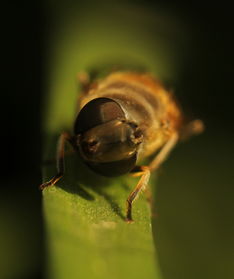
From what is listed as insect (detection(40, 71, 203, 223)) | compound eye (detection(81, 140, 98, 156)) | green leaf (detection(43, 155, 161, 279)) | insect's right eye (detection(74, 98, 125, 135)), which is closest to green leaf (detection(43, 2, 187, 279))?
green leaf (detection(43, 155, 161, 279))

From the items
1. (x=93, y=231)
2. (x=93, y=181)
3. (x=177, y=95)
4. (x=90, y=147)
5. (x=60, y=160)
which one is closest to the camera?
(x=93, y=231)

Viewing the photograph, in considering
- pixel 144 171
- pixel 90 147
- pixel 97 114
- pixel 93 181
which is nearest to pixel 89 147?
pixel 90 147

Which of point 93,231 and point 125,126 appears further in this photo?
point 125,126

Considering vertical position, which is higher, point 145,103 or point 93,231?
point 145,103

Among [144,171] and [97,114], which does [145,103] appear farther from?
[97,114]

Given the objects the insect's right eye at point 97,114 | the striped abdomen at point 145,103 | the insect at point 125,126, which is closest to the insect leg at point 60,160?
the insect at point 125,126

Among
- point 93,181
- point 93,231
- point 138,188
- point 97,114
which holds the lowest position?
point 93,231

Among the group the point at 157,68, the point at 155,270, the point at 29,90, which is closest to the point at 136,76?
the point at 157,68

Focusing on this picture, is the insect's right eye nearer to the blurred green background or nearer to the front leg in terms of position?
the front leg
